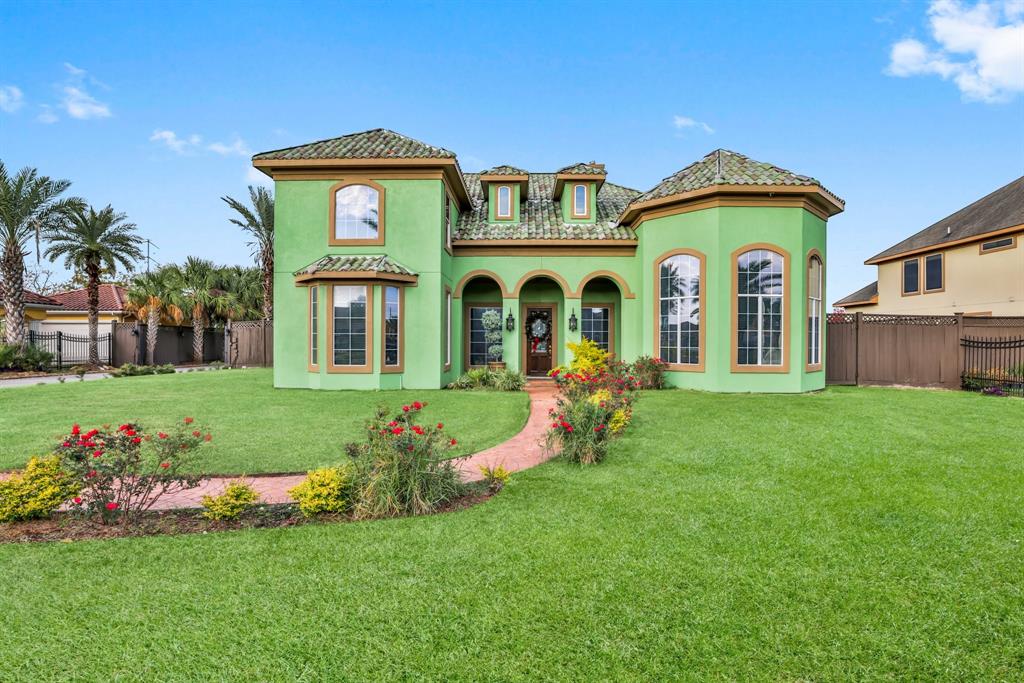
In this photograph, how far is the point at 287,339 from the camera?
526 inches

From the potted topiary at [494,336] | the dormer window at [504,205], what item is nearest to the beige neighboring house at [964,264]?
the dormer window at [504,205]

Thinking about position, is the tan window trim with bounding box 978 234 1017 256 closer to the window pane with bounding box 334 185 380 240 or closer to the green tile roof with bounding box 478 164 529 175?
the green tile roof with bounding box 478 164 529 175

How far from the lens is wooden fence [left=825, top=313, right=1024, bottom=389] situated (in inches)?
525

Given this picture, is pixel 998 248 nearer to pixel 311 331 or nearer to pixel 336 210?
pixel 336 210

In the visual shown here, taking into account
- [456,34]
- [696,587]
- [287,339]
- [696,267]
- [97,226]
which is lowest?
[696,587]

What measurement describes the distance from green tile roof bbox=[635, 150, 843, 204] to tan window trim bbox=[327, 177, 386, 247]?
7191mm

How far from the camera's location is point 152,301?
25156mm

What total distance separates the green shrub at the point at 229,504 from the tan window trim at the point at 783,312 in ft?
36.7

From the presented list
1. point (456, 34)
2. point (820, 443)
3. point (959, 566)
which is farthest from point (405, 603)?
point (456, 34)

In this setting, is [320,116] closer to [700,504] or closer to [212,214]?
[212,214]

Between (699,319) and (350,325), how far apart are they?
9251 millimetres

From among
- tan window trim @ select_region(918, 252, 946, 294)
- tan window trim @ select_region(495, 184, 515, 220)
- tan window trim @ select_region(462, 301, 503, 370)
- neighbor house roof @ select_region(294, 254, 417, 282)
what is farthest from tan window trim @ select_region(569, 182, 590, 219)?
tan window trim @ select_region(918, 252, 946, 294)

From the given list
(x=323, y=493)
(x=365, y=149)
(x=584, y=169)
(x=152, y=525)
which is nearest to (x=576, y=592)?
(x=323, y=493)

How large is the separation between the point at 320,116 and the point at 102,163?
381 inches
